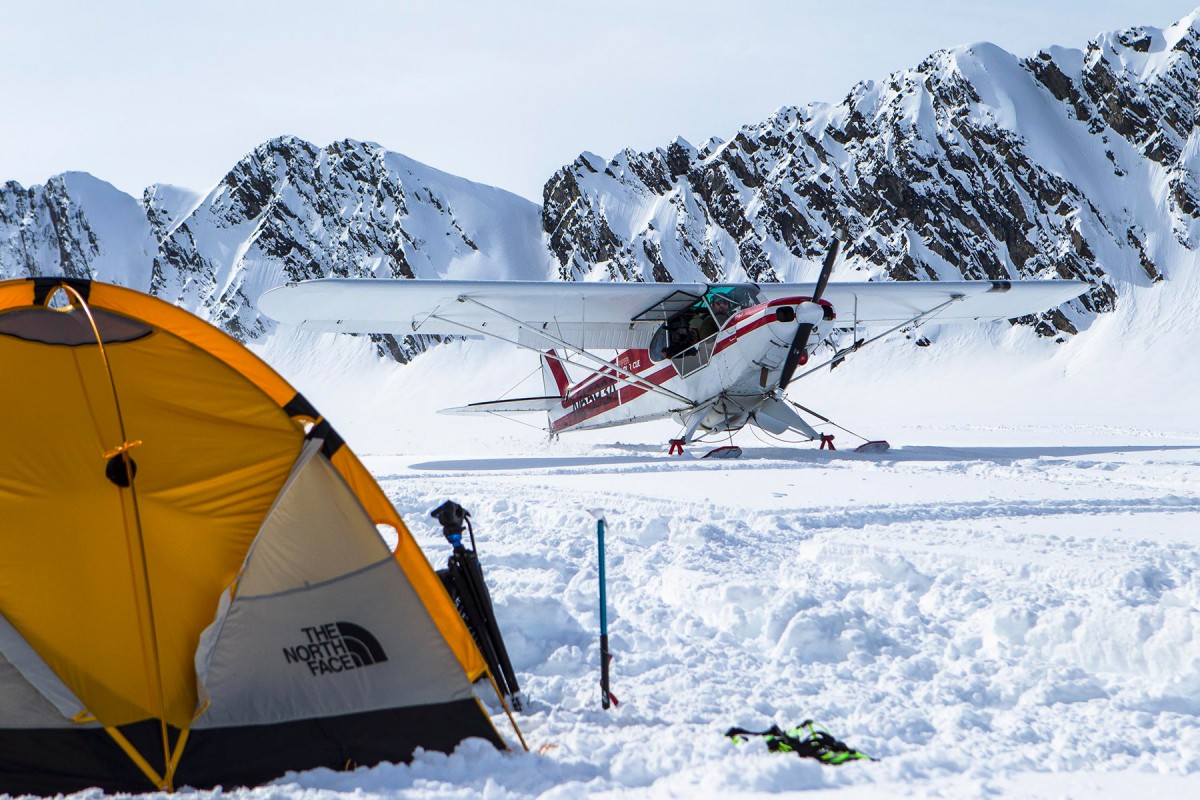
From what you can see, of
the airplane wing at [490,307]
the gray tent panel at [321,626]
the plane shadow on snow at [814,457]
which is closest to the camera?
the gray tent panel at [321,626]

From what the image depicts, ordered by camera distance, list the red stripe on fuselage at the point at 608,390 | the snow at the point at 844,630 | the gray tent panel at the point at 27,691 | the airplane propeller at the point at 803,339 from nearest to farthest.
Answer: the snow at the point at 844,630 < the gray tent panel at the point at 27,691 < the airplane propeller at the point at 803,339 < the red stripe on fuselage at the point at 608,390

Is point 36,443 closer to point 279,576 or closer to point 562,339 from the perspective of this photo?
point 279,576

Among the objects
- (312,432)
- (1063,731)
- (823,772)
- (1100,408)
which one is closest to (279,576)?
(312,432)

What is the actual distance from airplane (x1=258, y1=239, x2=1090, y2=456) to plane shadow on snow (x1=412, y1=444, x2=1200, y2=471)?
0.68m

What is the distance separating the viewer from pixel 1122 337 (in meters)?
44.8

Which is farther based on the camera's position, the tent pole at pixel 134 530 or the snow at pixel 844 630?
the tent pole at pixel 134 530

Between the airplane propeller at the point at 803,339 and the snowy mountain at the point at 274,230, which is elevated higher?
the snowy mountain at the point at 274,230

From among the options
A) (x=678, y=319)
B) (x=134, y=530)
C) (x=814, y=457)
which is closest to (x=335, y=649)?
(x=134, y=530)

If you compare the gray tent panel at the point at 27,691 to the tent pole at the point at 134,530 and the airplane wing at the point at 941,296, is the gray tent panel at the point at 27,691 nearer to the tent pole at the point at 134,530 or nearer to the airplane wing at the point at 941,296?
the tent pole at the point at 134,530

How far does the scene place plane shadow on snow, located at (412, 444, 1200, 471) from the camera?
1153cm

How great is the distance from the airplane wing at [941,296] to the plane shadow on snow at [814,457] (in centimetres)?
335

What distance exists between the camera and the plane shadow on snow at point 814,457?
1153 cm

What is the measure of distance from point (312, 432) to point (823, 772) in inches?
89.4

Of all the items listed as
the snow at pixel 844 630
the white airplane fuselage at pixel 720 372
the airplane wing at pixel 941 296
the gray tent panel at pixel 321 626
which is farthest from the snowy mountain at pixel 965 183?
the gray tent panel at pixel 321 626
